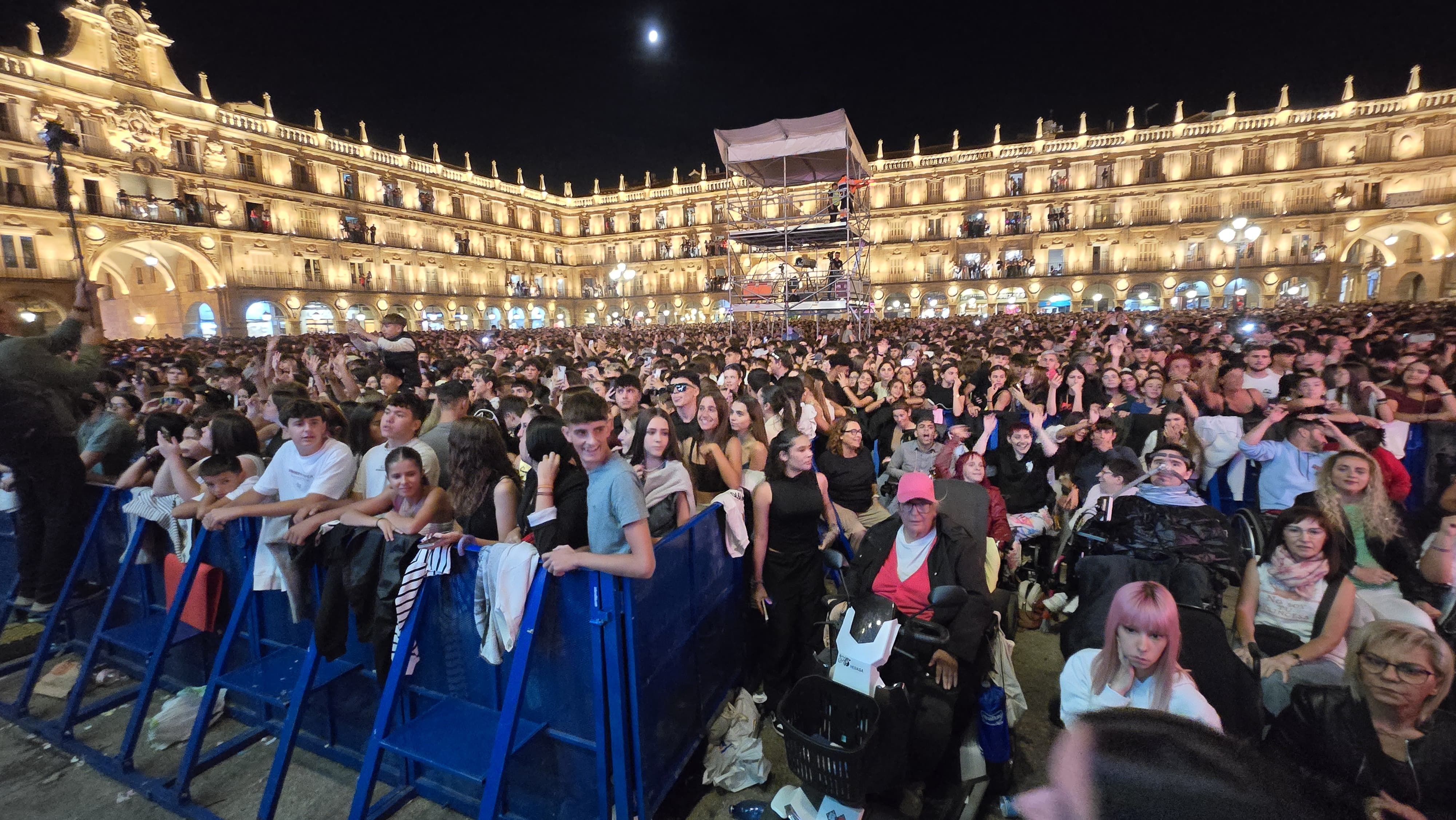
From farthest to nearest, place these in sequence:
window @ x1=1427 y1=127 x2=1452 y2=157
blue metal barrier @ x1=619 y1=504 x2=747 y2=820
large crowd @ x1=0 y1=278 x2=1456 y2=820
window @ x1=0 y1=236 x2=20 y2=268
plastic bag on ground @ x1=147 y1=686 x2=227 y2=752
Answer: window @ x1=1427 y1=127 x2=1452 y2=157, window @ x1=0 y1=236 x2=20 y2=268, plastic bag on ground @ x1=147 y1=686 x2=227 y2=752, blue metal barrier @ x1=619 y1=504 x2=747 y2=820, large crowd @ x1=0 y1=278 x2=1456 y2=820

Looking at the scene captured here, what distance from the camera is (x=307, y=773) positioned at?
324 centimetres

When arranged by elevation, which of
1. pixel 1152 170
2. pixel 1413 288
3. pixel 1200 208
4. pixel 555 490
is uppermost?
pixel 1152 170

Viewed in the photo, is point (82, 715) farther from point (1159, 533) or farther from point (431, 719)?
point (1159, 533)

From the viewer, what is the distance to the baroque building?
26656 millimetres

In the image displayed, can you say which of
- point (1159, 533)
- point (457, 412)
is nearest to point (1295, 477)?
point (1159, 533)

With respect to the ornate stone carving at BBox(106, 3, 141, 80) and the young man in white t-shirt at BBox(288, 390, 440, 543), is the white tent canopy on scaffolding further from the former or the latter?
the ornate stone carving at BBox(106, 3, 141, 80)

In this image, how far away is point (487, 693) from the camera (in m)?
2.87

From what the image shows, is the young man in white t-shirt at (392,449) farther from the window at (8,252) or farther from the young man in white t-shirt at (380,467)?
the window at (8,252)

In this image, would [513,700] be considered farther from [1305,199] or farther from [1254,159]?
[1305,199]

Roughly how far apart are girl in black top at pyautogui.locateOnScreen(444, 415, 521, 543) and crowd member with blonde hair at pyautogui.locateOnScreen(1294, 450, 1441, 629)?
4.03 metres

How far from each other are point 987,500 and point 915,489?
1.12 meters

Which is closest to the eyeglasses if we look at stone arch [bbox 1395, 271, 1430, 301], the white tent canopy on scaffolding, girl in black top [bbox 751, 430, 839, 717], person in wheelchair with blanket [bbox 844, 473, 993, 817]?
person in wheelchair with blanket [bbox 844, 473, 993, 817]

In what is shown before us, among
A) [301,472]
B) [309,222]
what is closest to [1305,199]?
[301,472]

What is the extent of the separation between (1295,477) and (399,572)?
6077 millimetres
